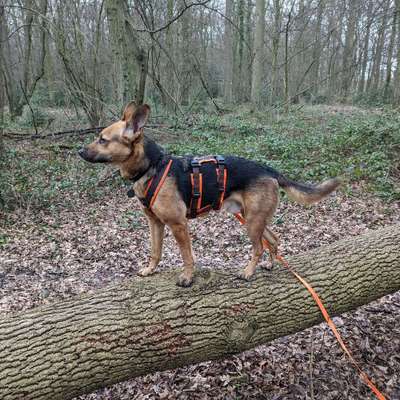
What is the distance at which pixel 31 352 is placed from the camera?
2.99m

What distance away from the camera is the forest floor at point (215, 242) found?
4207mm

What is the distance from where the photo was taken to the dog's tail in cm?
405

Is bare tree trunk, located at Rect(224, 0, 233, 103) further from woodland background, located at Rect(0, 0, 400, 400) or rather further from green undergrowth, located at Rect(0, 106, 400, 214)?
green undergrowth, located at Rect(0, 106, 400, 214)

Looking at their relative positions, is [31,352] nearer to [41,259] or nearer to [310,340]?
[310,340]

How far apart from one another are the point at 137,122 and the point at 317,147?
9.21 m

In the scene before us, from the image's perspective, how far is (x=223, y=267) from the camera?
16.8 feet

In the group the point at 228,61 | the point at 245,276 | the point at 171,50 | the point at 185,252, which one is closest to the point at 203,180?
the point at 185,252

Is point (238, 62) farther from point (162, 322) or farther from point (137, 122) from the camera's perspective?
point (162, 322)

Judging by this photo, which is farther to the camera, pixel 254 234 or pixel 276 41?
pixel 276 41

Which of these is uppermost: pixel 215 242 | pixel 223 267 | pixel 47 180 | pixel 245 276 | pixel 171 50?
pixel 171 50

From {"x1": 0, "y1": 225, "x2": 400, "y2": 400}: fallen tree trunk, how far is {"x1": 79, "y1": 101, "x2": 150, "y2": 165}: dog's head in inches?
53.8

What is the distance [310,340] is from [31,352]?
134 inches

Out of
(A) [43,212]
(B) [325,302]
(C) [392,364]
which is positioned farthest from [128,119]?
(A) [43,212]

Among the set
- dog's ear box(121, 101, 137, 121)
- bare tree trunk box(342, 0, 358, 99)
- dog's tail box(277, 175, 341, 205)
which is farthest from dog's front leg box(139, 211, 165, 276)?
bare tree trunk box(342, 0, 358, 99)
